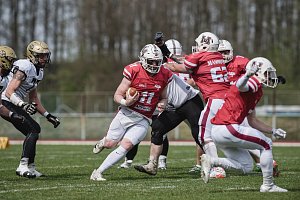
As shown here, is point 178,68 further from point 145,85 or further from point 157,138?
point 157,138

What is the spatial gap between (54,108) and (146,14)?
14419 millimetres

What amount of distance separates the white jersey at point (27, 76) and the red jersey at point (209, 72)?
6.89 ft

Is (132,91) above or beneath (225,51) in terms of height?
beneath

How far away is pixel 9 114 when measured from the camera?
9727 mm

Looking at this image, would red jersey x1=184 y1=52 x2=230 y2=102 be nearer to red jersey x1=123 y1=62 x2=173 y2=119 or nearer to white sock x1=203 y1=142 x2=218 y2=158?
red jersey x1=123 y1=62 x2=173 y2=119

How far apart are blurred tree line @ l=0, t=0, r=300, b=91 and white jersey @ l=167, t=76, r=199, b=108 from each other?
87.4ft

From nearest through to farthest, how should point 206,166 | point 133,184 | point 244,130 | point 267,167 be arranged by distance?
point 267,167 < point 244,130 < point 206,166 < point 133,184

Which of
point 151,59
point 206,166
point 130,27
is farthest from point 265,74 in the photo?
point 130,27

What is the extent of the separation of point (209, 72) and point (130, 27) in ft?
98.7

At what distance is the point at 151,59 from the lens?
30.2ft

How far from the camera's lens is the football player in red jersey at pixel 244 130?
25.6 feet

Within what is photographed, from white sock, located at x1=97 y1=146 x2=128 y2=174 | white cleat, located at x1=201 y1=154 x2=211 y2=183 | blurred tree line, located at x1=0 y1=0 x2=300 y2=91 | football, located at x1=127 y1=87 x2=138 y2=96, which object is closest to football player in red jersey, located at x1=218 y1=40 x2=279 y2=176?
football, located at x1=127 y1=87 x2=138 y2=96

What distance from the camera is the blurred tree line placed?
125ft

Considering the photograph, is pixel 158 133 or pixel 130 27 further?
pixel 130 27
